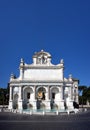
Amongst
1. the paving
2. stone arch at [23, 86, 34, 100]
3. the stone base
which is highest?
stone arch at [23, 86, 34, 100]

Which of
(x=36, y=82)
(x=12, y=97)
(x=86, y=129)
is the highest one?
(x=36, y=82)

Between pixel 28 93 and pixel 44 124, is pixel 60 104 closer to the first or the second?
pixel 28 93

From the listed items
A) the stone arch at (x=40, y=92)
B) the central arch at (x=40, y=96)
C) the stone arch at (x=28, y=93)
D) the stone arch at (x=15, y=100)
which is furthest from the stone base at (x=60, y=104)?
the stone arch at (x=15, y=100)

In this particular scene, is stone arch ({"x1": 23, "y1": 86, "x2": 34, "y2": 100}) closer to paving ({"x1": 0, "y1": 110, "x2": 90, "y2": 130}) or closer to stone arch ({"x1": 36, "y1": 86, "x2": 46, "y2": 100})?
stone arch ({"x1": 36, "y1": 86, "x2": 46, "y2": 100})

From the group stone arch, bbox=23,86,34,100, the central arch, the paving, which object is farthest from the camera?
stone arch, bbox=23,86,34,100

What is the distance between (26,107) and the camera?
67125mm

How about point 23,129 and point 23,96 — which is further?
point 23,96

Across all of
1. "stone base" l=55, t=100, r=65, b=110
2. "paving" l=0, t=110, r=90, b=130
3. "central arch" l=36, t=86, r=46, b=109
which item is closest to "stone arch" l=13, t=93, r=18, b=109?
"central arch" l=36, t=86, r=46, b=109

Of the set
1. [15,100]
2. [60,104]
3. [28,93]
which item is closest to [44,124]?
[60,104]

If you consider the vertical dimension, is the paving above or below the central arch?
below

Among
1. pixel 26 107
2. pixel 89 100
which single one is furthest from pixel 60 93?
pixel 89 100

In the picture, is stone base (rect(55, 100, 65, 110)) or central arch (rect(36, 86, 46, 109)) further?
central arch (rect(36, 86, 46, 109))

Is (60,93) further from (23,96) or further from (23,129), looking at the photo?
(23,129)

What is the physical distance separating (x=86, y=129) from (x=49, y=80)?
50.9m
